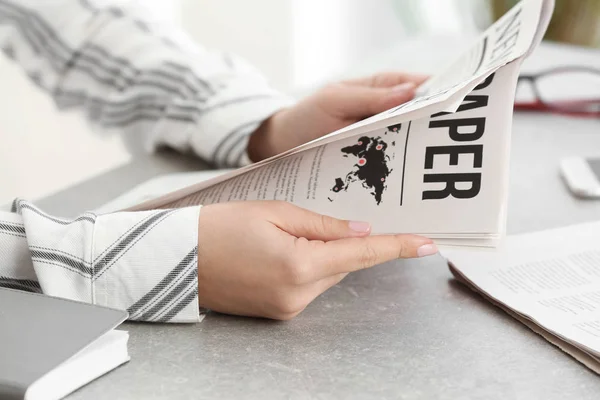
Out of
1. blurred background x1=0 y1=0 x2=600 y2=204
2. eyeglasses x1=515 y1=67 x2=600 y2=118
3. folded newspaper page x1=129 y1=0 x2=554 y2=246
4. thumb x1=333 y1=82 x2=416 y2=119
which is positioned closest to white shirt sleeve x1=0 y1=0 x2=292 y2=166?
thumb x1=333 y1=82 x2=416 y2=119

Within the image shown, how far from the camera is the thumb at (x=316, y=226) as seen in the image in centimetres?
49

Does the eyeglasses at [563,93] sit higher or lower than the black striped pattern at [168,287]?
higher

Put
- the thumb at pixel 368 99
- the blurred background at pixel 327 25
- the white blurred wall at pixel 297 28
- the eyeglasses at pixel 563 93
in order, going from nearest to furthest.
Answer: the thumb at pixel 368 99 < the eyeglasses at pixel 563 93 < the blurred background at pixel 327 25 < the white blurred wall at pixel 297 28

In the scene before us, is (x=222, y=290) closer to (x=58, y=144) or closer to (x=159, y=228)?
Answer: (x=159, y=228)

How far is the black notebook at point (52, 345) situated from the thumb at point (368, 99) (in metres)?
0.38

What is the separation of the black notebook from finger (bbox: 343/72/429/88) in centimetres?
48

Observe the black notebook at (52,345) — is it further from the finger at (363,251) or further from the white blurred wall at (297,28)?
the white blurred wall at (297,28)

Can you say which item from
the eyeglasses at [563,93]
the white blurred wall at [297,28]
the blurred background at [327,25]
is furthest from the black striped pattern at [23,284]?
the white blurred wall at [297,28]

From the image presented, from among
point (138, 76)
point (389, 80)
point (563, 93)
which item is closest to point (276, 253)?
point (389, 80)

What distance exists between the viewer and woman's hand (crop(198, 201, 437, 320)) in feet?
1.54

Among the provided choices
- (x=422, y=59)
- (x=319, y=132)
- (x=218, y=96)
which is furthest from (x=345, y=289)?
(x=422, y=59)

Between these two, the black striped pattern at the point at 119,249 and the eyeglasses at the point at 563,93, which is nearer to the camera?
the black striped pattern at the point at 119,249

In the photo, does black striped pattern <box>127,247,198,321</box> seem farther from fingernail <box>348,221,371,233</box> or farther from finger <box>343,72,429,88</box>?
finger <box>343,72,429,88</box>

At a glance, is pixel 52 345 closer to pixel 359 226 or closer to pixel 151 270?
pixel 151 270
